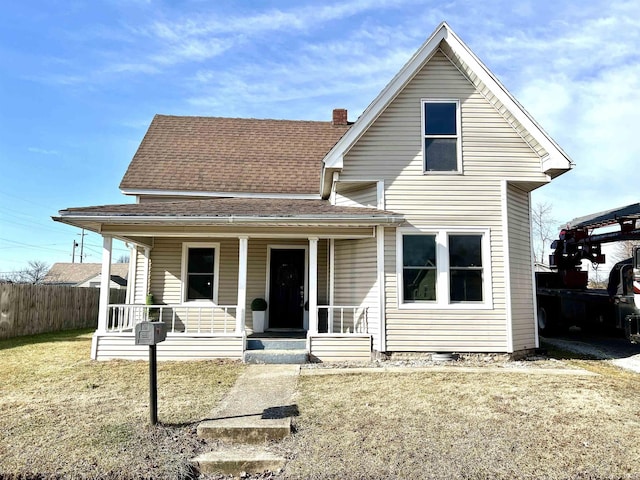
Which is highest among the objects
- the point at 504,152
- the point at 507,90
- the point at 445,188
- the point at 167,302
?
the point at 507,90

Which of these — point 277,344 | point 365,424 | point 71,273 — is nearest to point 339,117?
point 277,344

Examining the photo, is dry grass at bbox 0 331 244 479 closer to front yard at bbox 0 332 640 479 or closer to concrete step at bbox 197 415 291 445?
front yard at bbox 0 332 640 479

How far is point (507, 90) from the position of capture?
9.11 metres

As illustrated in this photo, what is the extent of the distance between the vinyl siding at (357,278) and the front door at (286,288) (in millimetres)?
1675

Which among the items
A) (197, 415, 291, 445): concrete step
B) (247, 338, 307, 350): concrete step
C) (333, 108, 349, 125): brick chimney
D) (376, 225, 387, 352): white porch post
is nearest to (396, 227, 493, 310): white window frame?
(376, 225, 387, 352): white porch post

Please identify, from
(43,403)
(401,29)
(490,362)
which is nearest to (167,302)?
(43,403)

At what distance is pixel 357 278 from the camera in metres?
9.44

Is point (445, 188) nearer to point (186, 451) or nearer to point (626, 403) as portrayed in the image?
point (626, 403)

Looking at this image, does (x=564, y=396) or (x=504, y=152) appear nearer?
(x=564, y=396)

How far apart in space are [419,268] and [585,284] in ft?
26.5

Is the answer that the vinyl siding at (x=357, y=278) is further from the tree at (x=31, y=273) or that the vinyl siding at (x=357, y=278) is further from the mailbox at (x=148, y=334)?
the tree at (x=31, y=273)

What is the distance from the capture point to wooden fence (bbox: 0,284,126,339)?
12984mm

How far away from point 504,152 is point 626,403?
5.53m

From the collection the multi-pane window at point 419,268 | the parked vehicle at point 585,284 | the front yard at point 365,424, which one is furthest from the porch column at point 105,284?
the parked vehicle at point 585,284
